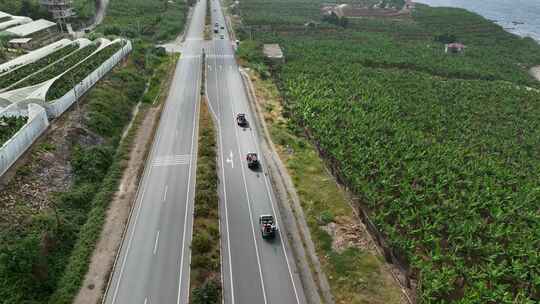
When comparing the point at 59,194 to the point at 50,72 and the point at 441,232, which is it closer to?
the point at 50,72

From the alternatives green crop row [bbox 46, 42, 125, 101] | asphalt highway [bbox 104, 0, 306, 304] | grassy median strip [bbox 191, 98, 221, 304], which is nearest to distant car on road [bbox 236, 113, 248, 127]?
asphalt highway [bbox 104, 0, 306, 304]

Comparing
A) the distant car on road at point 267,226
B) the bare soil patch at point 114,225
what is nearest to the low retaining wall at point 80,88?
the bare soil patch at point 114,225

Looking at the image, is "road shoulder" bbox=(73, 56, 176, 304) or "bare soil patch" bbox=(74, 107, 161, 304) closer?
"bare soil patch" bbox=(74, 107, 161, 304)

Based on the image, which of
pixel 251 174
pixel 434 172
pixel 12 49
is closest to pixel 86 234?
pixel 251 174

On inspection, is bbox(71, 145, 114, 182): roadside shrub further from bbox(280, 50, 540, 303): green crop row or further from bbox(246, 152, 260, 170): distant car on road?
bbox(280, 50, 540, 303): green crop row

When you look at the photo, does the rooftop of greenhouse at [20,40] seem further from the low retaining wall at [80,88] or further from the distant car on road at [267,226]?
the distant car on road at [267,226]

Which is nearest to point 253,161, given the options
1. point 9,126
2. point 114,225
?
point 114,225
